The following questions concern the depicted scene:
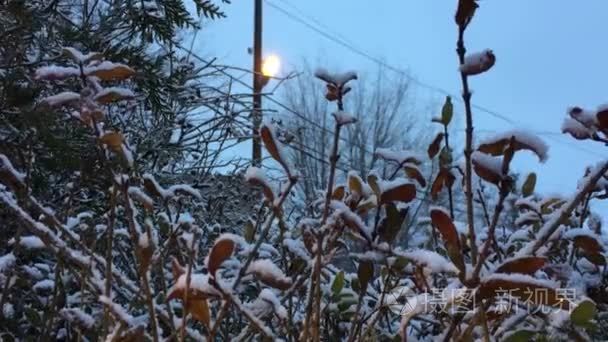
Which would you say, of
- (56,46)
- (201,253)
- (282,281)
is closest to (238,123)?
(56,46)

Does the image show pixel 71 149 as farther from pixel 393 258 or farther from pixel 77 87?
pixel 393 258

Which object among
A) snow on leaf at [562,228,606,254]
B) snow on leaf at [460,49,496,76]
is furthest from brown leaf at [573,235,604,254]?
snow on leaf at [460,49,496,76]

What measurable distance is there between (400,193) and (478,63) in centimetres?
33

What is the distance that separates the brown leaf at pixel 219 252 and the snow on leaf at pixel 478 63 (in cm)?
48

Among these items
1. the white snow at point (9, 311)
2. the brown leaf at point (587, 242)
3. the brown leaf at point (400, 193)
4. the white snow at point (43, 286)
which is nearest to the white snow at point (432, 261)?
the brown leaf at point (400, 193)

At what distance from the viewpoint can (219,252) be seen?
3.54ft

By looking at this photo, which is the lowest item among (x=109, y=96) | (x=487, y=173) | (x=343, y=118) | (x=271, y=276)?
(x=271, y=276)

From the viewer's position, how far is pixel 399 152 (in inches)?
62.7

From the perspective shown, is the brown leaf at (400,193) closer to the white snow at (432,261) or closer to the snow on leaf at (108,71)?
the white snow at (432,261)

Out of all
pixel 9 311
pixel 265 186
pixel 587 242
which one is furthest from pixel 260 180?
pixel 9 311

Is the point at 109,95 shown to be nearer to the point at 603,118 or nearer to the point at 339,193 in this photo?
the point at 339,193

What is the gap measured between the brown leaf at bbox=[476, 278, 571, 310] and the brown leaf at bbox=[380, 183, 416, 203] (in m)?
0.27

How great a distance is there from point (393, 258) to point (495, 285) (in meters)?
0.36

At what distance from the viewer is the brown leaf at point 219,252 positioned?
3.54ft
